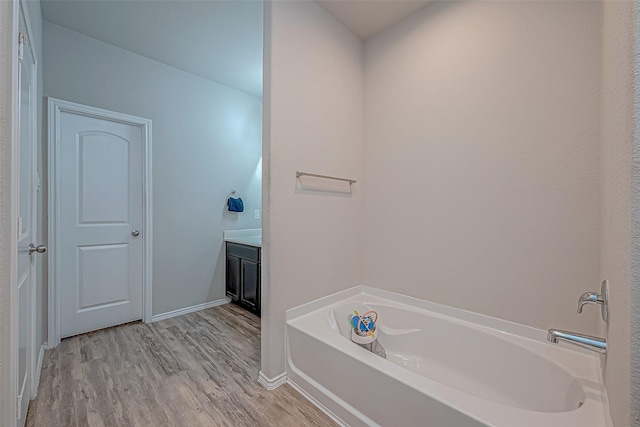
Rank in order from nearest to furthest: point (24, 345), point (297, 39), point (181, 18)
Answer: point (24, 345), point (297, 39), point (181, 18)

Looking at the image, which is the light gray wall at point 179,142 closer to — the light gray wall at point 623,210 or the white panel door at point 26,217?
the white panel door at point 26,217

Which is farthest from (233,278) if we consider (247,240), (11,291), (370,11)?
(370,11)

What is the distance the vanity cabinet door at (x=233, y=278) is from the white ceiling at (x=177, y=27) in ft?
6.98

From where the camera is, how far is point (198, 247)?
3004 millimetres

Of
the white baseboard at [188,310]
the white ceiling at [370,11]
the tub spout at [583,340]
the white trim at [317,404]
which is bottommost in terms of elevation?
the white trim at [317,404]

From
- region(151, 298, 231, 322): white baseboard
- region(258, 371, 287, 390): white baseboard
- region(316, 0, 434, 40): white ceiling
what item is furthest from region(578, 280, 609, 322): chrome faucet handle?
region(151, 298, 231, 322): white baseboard

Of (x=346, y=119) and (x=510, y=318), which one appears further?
(x=346, y=119)

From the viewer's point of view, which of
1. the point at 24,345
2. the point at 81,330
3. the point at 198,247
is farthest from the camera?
the point at 198,247

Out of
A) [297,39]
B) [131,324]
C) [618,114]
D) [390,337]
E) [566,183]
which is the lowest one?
[131,324]

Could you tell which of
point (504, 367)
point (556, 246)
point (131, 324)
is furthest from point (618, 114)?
point (131, 324)

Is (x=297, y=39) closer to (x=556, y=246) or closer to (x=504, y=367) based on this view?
(x=556, y=246)

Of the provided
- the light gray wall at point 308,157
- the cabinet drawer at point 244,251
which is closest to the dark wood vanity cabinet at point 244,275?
the cabinet drawer at point 244,251

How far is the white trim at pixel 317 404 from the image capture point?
1.43 metres

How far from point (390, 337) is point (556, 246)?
1151 millimetres
